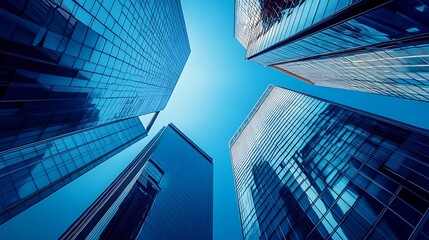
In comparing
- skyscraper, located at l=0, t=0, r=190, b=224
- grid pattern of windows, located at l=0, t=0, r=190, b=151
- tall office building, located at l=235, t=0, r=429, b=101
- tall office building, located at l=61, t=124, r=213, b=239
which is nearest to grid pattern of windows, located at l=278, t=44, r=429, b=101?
tall office building, located at l=235, t=0, r=429, b=101

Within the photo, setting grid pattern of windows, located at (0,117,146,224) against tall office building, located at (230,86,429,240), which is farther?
grid pattern of windows, located at (0,117,146,224)

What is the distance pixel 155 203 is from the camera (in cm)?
7181

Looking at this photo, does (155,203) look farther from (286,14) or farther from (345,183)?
(286,14)

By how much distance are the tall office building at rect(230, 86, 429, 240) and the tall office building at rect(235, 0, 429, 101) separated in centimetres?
592

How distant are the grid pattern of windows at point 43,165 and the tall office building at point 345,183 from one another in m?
32.9

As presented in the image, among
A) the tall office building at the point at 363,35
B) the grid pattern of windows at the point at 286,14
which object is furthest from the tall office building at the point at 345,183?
the grid pattern of windows at the point at 286,14

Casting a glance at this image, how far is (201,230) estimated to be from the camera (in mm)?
88750

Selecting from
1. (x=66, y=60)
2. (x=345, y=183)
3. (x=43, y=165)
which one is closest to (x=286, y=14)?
(x=345, y=183)

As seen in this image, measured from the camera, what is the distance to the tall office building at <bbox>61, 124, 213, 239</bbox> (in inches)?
2232

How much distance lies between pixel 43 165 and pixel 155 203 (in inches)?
1524

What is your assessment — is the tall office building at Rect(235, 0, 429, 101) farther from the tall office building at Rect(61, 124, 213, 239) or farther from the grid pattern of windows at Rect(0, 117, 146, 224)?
the tall office building at Rect(61, 124, 213, 239)

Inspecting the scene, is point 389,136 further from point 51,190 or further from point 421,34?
point 51,190

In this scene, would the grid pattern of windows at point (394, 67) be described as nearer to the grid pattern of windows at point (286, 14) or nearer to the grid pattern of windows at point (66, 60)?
the grid pattern of windows at point (286, 14)

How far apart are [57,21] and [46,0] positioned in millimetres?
1588
